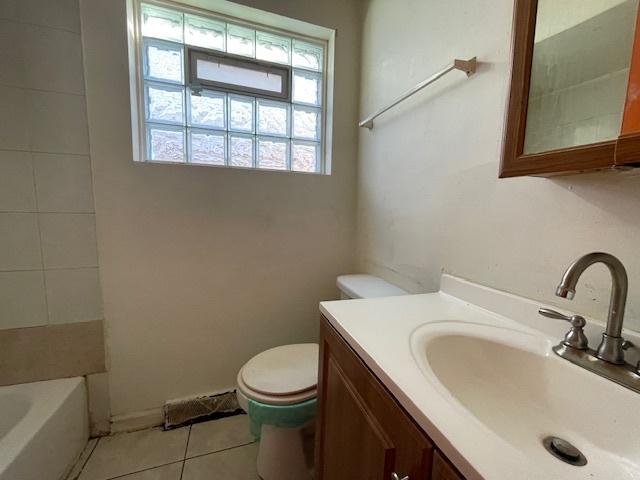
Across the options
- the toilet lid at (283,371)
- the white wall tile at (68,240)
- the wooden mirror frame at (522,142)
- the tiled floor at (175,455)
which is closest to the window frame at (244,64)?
the white wall tile at (68,240)


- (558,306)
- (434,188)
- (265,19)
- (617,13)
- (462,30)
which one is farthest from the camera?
(265,19)

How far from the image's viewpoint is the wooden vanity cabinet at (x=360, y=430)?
42cm

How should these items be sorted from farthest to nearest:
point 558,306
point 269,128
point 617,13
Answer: point 269,128, point 558,306, point 617,13

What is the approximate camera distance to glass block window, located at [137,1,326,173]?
136 cm

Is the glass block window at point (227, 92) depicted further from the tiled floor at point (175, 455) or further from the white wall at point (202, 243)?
the tiled floor at point (175, 455)

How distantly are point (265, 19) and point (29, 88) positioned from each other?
1080 millimetres

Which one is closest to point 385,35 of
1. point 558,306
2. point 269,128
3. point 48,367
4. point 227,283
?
point 269,128

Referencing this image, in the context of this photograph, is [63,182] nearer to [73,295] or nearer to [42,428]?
[73,295]

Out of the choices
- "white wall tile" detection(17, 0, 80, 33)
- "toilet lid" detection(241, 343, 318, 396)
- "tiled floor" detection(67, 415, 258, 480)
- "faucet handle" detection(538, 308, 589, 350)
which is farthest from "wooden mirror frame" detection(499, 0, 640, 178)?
"white wall tile" detection(17, 0, 80, 33)

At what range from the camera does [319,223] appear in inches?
61.3

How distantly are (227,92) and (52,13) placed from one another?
2.28ft

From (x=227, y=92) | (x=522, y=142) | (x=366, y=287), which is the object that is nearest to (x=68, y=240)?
(x=227, y=92)

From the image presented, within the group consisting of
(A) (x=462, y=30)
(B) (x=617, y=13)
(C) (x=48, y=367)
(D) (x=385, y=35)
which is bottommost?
(C) (x=48, y=367)

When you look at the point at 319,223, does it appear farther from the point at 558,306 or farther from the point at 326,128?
the point at 558,306
